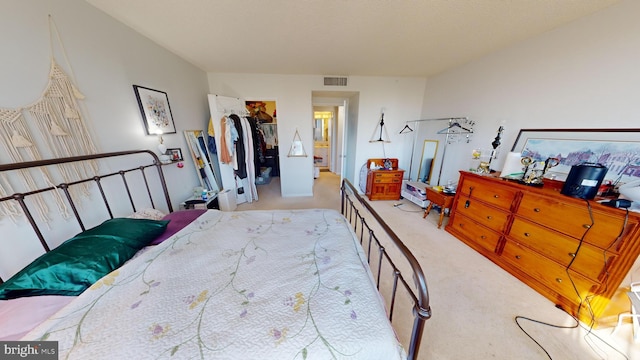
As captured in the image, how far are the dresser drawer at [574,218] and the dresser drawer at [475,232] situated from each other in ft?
1.26

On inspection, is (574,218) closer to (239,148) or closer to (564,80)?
(564,80)

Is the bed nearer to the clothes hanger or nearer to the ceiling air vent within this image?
the ceiling air vent

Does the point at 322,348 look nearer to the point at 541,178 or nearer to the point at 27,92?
the point at 27,92

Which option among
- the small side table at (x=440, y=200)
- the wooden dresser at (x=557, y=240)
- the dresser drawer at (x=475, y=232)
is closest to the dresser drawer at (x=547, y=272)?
the wooden dresser at (x=557, y=240)

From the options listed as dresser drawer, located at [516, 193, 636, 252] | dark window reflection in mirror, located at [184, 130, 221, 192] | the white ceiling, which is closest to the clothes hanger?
the white ceiling

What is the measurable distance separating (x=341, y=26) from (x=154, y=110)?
7.23 ft

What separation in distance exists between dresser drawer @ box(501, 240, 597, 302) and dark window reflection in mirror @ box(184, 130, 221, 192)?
157 inches

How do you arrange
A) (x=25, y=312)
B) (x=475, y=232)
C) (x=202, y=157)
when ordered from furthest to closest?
(x=202, y=157), (x=475, y=232), (x=25, y=312)

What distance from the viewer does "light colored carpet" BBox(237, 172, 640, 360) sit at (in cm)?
119

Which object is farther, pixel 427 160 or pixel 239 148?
pixel 427 160

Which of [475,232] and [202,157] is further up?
[202,157]

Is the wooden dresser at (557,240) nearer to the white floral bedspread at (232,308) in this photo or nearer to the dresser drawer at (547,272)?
the dresser drawer at (547,272)

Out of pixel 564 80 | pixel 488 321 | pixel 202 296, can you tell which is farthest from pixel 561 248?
pixel 202 296

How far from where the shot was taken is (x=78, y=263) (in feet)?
3.00
